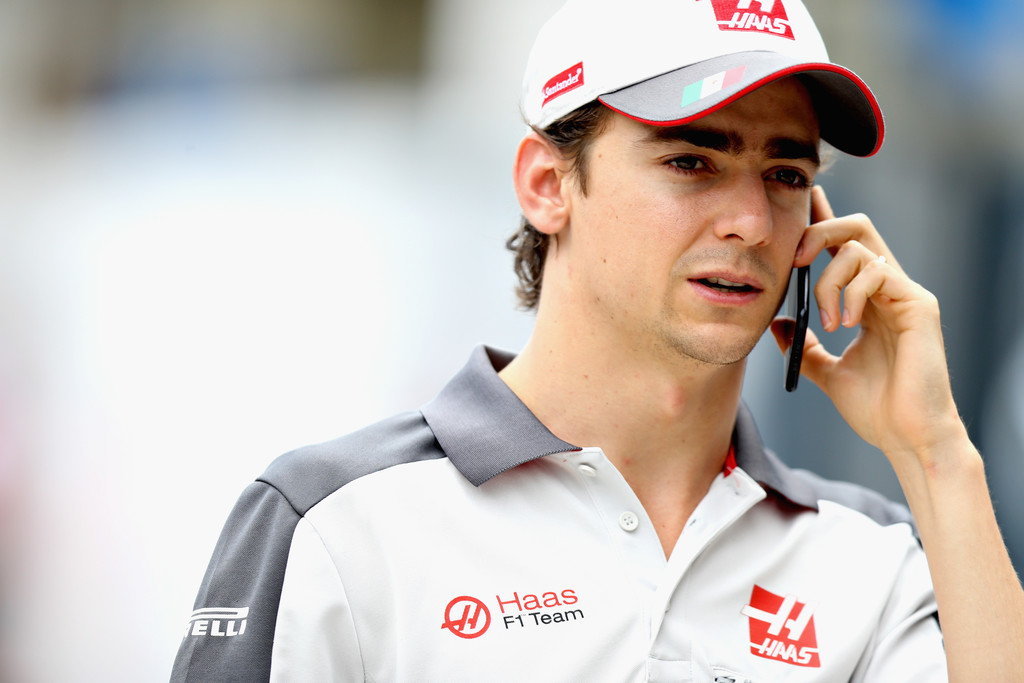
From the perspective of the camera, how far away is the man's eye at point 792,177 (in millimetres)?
1815

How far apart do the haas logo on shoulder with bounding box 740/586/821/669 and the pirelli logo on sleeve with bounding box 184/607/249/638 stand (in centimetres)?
83

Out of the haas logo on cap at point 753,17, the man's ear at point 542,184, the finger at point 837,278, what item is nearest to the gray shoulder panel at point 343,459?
the man's ear at point 542,184

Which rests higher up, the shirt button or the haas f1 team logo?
the shirt button

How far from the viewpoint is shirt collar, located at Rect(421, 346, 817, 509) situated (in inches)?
67.0

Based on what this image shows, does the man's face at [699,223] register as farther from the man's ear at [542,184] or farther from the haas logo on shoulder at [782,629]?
the haas logo on shoulder at [782,629]

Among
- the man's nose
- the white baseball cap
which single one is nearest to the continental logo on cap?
the white baseball cap

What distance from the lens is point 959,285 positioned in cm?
386

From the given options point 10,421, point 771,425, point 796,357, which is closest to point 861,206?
point 771,425

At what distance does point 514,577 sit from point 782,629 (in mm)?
490

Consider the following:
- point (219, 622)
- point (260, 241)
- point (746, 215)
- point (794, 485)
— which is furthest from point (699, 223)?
point (260, 241)

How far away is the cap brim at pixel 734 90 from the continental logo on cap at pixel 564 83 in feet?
0.26

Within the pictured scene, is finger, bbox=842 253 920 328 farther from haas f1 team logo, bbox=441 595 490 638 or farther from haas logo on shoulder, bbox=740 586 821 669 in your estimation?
haas f1 team logo, bbox=441 595 490 638

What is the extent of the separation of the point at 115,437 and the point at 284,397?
0.89 metres

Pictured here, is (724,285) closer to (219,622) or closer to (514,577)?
(514,577)
